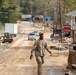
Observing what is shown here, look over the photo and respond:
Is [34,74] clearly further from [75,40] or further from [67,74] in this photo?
[75,40]

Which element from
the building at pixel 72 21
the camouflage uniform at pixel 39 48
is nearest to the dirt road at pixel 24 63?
the building at pixel 72 21

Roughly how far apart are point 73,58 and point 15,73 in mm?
3959

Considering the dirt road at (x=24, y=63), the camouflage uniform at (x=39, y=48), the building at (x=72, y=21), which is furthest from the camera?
the building at (x=72, y=21)

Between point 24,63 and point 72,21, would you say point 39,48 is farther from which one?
point 72,21

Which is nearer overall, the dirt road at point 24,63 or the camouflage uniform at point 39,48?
the camouflage uniform at point 39,48

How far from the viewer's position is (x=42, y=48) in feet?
57.4

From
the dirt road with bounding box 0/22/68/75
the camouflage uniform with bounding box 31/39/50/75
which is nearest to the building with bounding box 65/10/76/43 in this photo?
the dirt road with bounding box 0/22/68/75

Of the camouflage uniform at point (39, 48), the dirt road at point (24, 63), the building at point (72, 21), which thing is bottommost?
the dirt road at point (24, 63)

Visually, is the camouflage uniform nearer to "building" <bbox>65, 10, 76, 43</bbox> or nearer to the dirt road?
the dirt road

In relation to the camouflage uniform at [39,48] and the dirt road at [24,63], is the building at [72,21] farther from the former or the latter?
the camouflage uniform at [39,48]

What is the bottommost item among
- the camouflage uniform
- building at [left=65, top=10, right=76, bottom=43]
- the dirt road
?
the dirt road

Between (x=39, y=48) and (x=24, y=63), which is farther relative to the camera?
(x=24, y=63)

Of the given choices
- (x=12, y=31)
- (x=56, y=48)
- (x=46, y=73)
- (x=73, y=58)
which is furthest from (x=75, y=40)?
(x=12, y=31)

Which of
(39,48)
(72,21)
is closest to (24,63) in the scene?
(39,48)
